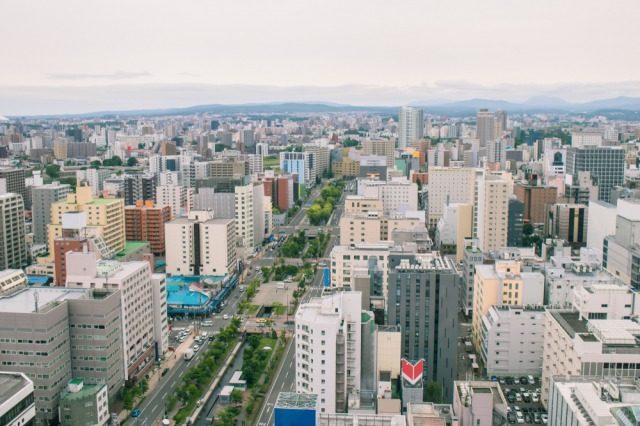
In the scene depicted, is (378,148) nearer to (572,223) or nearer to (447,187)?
(447,187)

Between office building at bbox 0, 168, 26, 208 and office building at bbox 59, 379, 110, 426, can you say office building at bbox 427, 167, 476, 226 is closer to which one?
office building at bbox 0, 168, 26, 208

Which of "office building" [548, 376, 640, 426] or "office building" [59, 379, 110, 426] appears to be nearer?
"office building" [548, 376, 640, 426]

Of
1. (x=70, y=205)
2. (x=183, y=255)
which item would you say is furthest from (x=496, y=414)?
(x=70, y=205)

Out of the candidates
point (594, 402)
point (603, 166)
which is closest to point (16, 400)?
point (594, 402)

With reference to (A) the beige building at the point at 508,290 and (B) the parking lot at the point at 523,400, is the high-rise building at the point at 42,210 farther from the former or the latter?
(B) the parking lot at the point at 523,400

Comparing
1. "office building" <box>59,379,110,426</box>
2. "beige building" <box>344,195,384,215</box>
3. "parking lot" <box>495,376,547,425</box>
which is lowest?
"parking lot" <box>495,376,547,425</box>

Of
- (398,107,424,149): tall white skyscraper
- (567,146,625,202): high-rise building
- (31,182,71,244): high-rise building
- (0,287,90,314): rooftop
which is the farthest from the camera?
(398,107,424,149): tall white skyscraper

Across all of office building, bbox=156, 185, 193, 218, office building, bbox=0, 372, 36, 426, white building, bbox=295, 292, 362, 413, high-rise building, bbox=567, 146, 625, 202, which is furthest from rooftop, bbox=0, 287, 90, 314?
high-rise building, bbox=567, 146, 625, 202

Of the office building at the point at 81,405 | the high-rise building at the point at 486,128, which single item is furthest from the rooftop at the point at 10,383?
the high-rise building at the point at 486,128

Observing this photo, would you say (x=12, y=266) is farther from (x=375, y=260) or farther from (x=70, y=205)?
(x=375, y=260)
